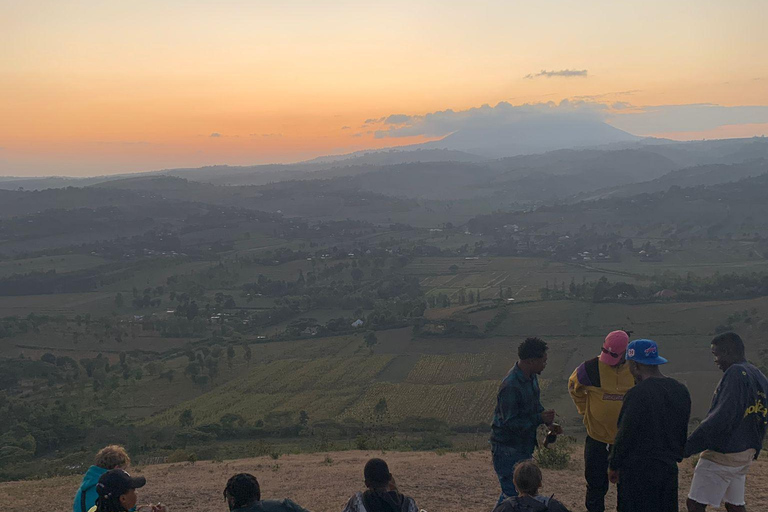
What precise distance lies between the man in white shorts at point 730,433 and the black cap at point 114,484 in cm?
437

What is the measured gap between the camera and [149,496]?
8844mm

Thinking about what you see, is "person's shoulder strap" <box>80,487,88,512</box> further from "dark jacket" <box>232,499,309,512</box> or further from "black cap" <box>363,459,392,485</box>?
"black cap" <box>363,459,392,485</box>

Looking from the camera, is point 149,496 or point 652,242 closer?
point 149,496

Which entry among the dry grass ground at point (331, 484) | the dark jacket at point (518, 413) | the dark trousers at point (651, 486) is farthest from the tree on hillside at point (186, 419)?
the dark trousers at point (651, 486)

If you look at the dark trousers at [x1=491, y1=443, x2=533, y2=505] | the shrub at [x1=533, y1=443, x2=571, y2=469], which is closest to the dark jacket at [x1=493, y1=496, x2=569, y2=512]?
the dark trousers at [x1=491, y1=443, x2=533, y2=505]

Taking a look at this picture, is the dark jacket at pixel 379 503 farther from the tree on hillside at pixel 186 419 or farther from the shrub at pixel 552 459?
the tree on hillside at pixel 186 419

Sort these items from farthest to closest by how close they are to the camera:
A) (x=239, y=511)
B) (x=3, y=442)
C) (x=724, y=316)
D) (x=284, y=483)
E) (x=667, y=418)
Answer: (x=724, y=316) < (x=3, y=442) < (x=284, y=483) < (x=667, y=418) < (x=239, y=511)

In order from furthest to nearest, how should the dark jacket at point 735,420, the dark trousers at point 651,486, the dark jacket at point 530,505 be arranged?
the dark jacket at point 735,420, the dark trousers at point 651,486, the dark jacket at point 530,505

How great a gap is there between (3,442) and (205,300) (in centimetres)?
4394

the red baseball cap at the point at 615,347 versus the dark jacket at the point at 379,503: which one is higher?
the red baseball cap at the point at 615,347

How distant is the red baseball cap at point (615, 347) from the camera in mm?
5625

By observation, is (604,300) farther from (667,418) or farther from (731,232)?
(731,232)

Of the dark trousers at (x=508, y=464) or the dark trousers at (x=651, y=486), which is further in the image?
the dark trousers at (x=508, y=464)

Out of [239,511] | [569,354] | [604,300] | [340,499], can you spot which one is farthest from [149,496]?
[604,300]
